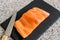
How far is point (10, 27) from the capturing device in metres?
0.69

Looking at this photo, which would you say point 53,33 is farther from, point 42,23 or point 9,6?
point 9,6

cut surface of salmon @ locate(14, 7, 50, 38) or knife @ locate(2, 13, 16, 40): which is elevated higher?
cut surface of salmon @ locate(14, 7, 50, 38)

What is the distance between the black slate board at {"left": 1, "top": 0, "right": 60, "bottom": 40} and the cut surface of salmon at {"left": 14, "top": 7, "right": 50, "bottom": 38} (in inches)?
0.7

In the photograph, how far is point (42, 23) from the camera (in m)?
0.71

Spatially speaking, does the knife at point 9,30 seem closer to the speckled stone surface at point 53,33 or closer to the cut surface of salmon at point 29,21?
the cut surface of salmon at point 29,21

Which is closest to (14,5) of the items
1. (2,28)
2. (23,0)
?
(23,0)

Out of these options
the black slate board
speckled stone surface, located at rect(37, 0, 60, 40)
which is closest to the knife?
the black slate board

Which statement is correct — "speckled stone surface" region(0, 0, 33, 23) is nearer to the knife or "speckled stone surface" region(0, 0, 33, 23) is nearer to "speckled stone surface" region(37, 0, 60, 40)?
the knife

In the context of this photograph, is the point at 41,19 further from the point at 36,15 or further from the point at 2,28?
the point at 2,28

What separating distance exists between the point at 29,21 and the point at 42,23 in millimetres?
66

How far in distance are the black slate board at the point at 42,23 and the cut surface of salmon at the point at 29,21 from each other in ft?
0.06

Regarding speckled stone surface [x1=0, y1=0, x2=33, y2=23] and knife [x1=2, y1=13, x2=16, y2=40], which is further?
speckled stone surface [x1=0, y1=0, x2=33, y2=23]

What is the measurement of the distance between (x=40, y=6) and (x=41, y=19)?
11 cm

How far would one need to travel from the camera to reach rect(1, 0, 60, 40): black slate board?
0.68 metres
